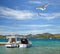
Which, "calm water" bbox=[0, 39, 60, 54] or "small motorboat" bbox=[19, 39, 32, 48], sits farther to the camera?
"small motorboat" bbox=[19, 39, 32, 48]

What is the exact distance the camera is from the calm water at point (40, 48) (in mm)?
3237

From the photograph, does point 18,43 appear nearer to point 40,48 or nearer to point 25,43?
point 25,43

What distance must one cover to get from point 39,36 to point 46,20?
277 millimetres

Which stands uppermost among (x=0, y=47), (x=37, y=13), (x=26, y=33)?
(x=37, y=13)

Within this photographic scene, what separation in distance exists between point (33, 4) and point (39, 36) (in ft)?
1.70

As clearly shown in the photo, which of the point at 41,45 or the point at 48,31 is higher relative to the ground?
the point at 48,31

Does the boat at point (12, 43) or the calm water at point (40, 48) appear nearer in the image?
the calm water at point (40, 48)

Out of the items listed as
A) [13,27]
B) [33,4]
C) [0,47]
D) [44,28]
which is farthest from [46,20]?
[0,47]

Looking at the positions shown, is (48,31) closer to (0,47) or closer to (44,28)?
(44,28)

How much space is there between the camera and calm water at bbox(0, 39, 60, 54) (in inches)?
127

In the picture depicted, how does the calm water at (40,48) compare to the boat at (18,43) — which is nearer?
the calm water at (40,48)

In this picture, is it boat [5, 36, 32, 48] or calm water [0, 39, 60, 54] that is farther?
boat [5, 36, 32, 48]

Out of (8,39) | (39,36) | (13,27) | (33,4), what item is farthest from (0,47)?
(33,4)

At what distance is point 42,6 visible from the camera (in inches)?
128
